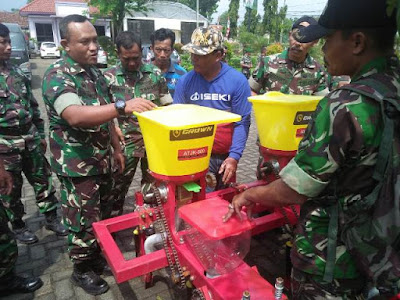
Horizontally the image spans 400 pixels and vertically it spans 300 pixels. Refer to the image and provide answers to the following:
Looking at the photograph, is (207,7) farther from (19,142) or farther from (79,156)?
(79,156)

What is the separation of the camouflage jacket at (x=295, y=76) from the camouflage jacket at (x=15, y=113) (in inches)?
97.1

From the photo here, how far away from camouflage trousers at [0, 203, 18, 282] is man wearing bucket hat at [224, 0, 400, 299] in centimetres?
200

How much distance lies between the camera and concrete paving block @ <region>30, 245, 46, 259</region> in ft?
9.48

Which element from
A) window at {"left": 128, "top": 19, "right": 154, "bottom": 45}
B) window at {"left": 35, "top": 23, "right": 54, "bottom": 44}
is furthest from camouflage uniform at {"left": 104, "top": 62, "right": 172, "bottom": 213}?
window at {"left": 35, "top": 23, "right": 54, "bottom": 44}

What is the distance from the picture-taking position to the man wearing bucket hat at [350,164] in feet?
3.49

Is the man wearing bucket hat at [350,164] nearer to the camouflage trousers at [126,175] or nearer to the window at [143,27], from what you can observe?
the camouflage trousers at [126,175]

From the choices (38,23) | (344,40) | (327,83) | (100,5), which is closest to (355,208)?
(344,40)

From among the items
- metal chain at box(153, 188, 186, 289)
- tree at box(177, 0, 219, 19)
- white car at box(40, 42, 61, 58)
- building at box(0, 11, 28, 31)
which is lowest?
white car at box(40, 42, 61, 58)

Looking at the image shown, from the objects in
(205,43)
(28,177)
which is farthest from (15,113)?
(205,43)

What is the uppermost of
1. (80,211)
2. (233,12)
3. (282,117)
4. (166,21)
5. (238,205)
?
(233,12)

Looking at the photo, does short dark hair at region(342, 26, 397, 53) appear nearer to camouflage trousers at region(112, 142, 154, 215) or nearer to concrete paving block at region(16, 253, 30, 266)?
camouflage trousers at region(112, 142, 154, 215)

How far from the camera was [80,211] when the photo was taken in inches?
90.0

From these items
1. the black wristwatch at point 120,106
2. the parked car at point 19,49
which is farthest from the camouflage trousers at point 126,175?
the parked car at point 19,49

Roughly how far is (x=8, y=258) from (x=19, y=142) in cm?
113
